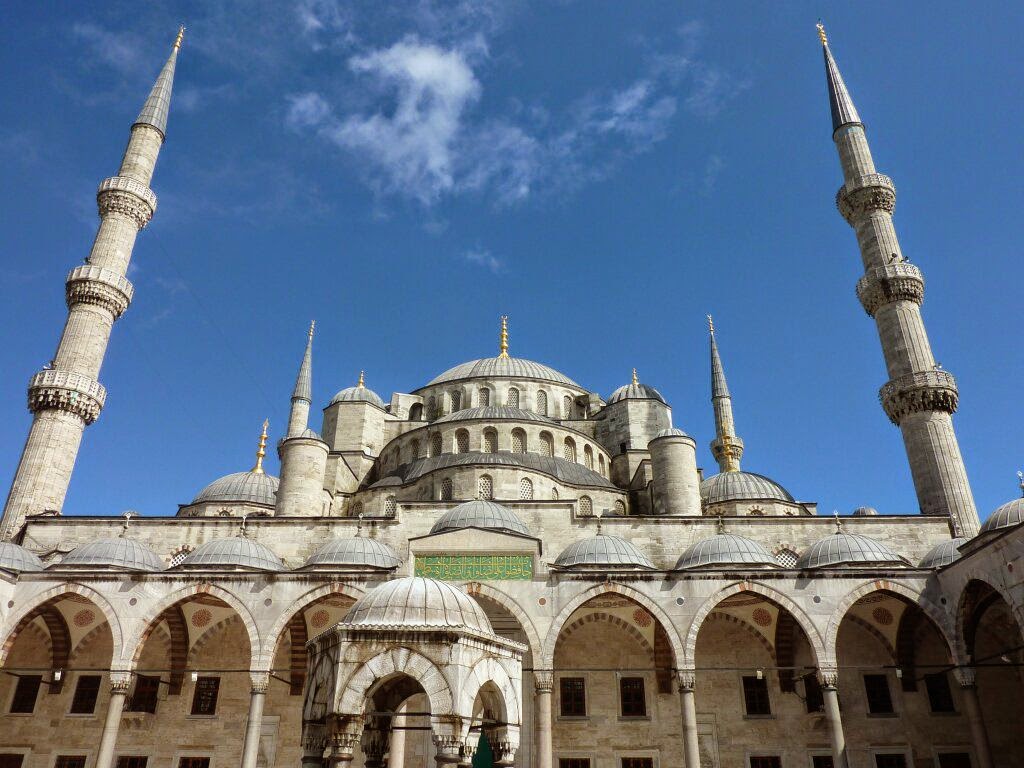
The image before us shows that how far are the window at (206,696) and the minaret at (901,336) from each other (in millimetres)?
16545

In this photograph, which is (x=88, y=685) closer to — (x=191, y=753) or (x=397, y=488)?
(x=191, y=753)

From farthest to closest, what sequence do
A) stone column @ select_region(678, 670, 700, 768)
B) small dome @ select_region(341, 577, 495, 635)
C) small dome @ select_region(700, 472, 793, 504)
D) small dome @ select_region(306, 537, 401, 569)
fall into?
small dome @ select_region(700, 472, 793, 504) < small dome @ select_region(306, 537, 401, 569) < stone column @ select_region(678, 670, 700, 768) < small dome @ select_region(341, 577, 495, 635)

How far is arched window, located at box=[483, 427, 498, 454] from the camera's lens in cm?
2153

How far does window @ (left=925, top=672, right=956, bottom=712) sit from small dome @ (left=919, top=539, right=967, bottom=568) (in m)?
2.37

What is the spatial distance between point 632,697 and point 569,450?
776cm

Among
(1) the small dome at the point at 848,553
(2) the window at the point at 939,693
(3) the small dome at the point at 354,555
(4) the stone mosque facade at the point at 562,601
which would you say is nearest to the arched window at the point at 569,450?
(4) the stone mosque facade at the point at 562,601

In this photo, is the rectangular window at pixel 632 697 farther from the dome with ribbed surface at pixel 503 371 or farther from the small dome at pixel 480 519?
the dome with ribbed surface at pixel 503 371

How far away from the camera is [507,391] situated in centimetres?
2548

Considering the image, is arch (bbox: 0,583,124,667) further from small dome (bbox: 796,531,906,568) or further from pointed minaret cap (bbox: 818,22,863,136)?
pointed minaret cap (bbox: 818,22,863,136)

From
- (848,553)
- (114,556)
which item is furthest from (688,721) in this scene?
(114,556)

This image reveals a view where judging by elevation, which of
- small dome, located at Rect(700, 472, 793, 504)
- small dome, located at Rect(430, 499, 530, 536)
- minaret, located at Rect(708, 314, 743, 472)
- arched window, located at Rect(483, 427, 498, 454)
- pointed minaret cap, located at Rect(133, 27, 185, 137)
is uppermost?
pointed minaret cap, located at Rect(133, 27, 185, 137)

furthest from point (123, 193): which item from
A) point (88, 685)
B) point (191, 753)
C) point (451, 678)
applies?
point (451, 678)

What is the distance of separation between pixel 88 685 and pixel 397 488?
26.1 feet

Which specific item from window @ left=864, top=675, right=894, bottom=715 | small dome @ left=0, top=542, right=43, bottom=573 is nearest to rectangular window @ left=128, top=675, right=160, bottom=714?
small dome @ left=0, top=542, right=43, bottom=573
